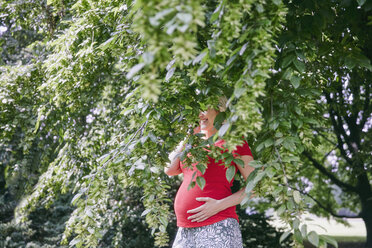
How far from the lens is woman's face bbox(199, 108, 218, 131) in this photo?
79.0 inches

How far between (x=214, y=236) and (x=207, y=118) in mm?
675

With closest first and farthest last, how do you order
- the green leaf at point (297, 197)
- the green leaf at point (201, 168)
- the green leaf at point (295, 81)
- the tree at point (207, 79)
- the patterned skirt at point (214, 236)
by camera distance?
the tree at point (207, 79), the green leaf at point (297, 197), the green leaf at point (295, 81), the green leaf at point (201, 168), the patterned skirt at point (214, 236)

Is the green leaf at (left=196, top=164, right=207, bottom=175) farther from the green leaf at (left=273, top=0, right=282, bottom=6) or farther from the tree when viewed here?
the green leaf at (left=273, top=0, right=282, bottom=6)

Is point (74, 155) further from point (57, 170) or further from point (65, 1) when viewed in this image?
point (65, 1)

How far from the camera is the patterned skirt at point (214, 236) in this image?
1.93m

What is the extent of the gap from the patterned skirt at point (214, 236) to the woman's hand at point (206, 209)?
8 cm

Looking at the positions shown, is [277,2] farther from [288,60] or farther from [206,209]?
[206,209]

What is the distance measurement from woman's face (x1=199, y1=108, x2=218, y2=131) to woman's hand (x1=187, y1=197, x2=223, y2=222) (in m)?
0.41

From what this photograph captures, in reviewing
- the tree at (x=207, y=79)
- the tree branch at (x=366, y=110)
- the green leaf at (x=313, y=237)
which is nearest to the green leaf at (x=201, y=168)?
the tree at (x=207, y=79)

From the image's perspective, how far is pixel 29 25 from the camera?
3.60m

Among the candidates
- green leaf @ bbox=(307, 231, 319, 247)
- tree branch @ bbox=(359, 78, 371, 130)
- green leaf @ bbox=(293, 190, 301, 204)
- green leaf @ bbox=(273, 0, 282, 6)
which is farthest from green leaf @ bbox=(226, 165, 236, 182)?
tree branch @ bbox=(359, 78, 371, 130)

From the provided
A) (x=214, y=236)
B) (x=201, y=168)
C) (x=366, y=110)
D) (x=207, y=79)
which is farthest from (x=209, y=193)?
(x=366, y=110)

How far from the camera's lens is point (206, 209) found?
1.94m

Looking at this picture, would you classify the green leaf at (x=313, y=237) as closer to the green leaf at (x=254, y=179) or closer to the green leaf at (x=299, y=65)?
the green leaf at (x=254, y=179)
